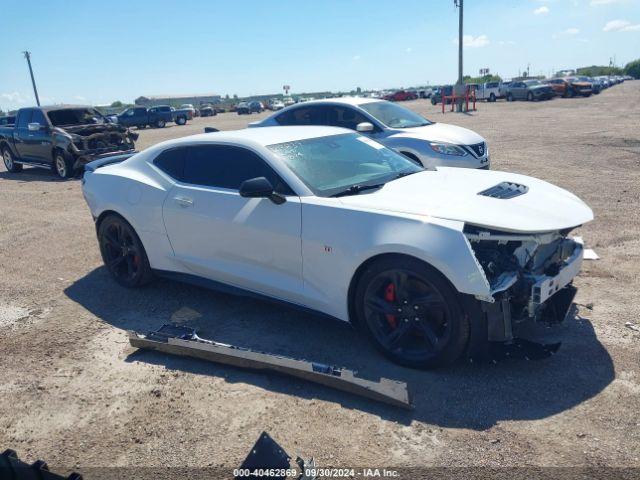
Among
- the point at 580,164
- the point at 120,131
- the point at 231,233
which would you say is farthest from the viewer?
the point at 120,131

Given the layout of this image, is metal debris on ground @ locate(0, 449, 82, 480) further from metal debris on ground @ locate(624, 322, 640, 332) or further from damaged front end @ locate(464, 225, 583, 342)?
metal debris on ground @ locate(624, 322, 640, 332)

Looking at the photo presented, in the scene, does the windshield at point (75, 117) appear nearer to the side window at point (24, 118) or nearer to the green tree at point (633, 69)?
the side window at point (24, 118)

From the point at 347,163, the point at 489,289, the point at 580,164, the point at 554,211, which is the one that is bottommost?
the point at 580,164

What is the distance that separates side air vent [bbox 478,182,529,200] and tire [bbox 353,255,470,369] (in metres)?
0.97

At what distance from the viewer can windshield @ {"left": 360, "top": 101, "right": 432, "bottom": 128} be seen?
9164mm

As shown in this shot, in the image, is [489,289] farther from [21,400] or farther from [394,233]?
[21,400]

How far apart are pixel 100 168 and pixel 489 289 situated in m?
4.36

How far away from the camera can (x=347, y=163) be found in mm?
4551

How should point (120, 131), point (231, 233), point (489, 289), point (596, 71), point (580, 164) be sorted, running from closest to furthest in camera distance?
point (489, 289)
point (231, 233)
point (580, 164)
point (120, 131)
point (596, 71)

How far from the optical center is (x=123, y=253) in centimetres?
538

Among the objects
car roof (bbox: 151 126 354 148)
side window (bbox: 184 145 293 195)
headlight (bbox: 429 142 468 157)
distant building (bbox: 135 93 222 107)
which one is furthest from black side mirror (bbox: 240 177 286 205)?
distant building (bbox: 135 93 222 107)

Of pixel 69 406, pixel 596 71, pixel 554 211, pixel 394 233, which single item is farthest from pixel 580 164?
pixel 596 71

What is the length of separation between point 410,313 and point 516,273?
2.40 feet

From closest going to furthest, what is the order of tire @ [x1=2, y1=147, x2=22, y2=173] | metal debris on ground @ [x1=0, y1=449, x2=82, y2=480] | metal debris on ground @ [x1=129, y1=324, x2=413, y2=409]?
metal debris on ground @ [x1=0, y1=449, x2=82, y2=480] < metal debris on ground @ [x1=129, y1=324, x2=413, y2=409] < tire @ [x1=2, y1=147, x2=22, y2=173]
